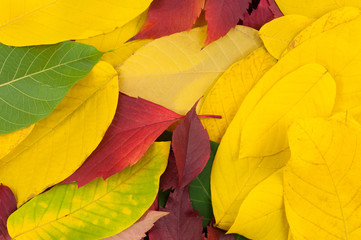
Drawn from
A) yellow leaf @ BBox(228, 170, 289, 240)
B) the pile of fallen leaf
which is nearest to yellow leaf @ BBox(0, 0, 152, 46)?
the pile of fallen leaf

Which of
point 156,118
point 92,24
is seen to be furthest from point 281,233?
point 92,24

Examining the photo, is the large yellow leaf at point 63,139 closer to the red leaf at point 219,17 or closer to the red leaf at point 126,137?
the red leaf at point 126,137

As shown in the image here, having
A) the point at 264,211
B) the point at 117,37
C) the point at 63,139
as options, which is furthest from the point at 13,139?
the point at 264,211

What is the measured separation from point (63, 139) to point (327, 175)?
261mm

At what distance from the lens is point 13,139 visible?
445mm

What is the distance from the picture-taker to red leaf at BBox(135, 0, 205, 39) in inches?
18.5

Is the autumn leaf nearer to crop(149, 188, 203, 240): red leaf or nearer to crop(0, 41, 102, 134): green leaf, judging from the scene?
crop(149, 188, 203, 240): red leaf

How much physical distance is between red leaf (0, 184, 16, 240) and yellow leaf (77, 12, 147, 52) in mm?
176

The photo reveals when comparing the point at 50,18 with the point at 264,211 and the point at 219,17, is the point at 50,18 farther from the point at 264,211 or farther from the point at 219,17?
the point at 264,211

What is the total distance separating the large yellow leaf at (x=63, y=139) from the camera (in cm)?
45

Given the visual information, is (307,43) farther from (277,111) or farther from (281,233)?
(281,233)

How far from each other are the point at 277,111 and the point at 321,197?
0.09 meters

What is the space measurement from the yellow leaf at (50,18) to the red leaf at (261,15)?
0.45ft

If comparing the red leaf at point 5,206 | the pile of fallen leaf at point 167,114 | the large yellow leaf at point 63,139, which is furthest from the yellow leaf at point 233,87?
the red leaf at point 5,206
